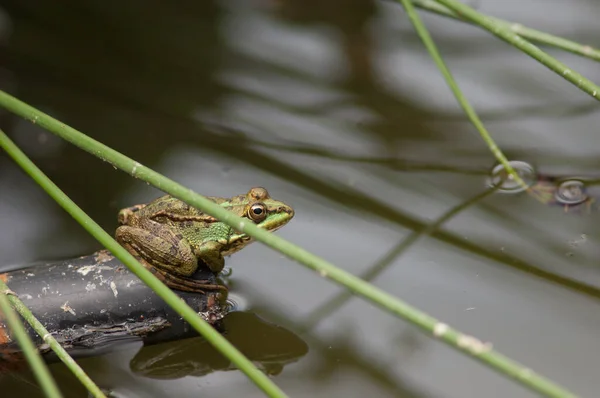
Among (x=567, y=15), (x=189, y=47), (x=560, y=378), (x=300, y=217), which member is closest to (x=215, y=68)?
(x=189, y=47)

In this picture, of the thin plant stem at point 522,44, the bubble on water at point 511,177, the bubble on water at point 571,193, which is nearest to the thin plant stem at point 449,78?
the bubble on water at point 511,177

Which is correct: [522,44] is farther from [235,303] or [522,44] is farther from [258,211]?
[235,303]

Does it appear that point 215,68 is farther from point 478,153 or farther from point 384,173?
point 478,153

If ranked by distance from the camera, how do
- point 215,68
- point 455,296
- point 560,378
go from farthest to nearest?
1. point 215,68
2. point 455,296
3. point 560,378

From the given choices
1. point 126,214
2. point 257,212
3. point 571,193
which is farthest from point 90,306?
point 571,193

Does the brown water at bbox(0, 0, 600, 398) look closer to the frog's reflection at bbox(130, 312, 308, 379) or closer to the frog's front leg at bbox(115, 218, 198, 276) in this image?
the frog's reflection at bbox(130, 312, 308, 379)

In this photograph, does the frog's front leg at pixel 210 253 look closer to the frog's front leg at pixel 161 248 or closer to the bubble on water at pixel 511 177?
the frog's front leg at pixel 161 248
